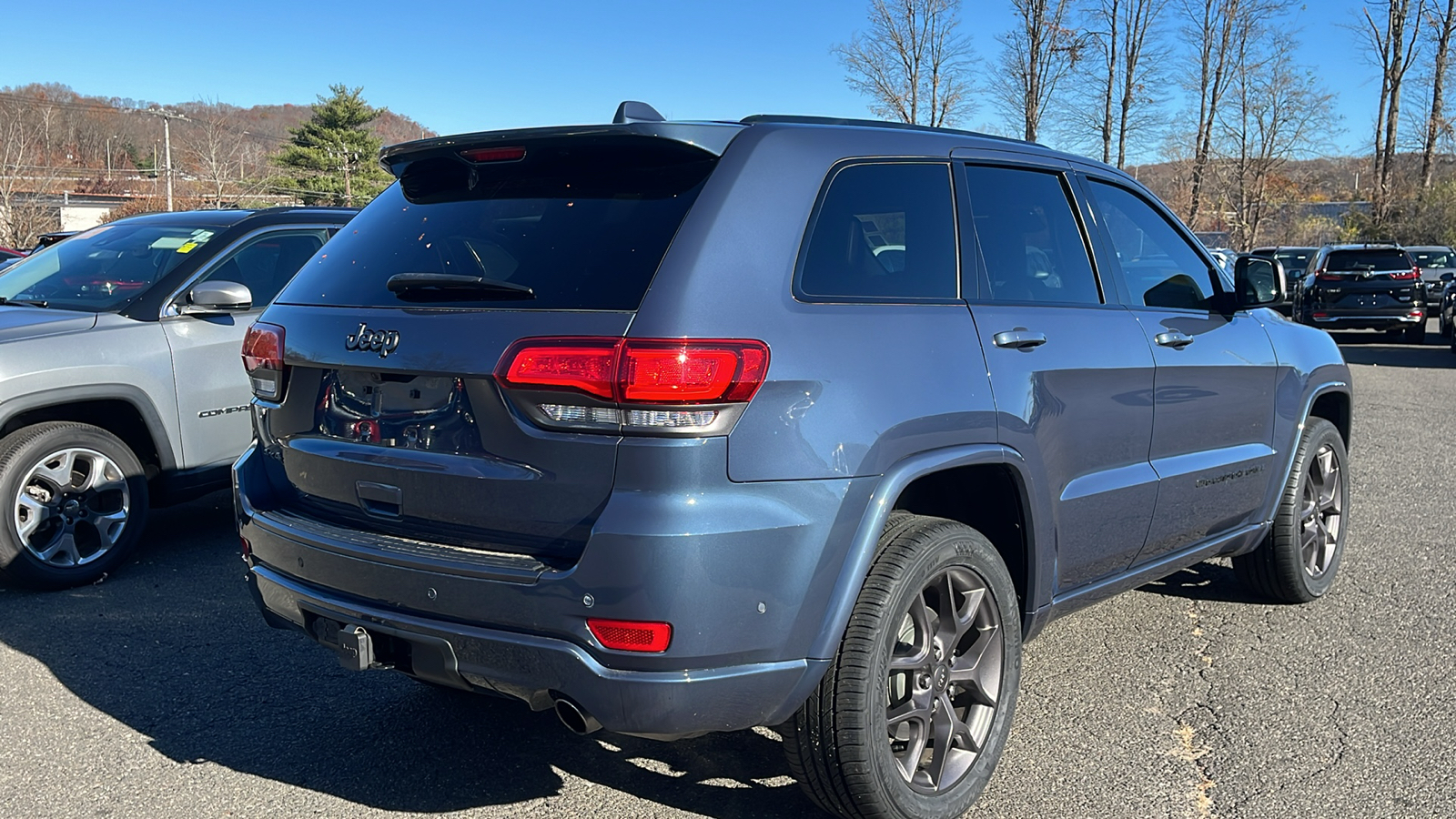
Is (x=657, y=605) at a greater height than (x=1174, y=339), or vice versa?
(x=1174, y=339)

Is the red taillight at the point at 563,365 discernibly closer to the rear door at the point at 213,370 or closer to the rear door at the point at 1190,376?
the rear door at the point at 1190,376

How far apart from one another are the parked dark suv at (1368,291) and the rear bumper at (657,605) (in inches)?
794

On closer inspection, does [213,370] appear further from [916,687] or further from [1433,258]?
[1433,258]

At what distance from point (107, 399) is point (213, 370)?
1.73 feet

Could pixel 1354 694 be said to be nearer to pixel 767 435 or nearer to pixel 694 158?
pixel 767 435

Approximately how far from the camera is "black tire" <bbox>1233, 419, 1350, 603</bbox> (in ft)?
15.9

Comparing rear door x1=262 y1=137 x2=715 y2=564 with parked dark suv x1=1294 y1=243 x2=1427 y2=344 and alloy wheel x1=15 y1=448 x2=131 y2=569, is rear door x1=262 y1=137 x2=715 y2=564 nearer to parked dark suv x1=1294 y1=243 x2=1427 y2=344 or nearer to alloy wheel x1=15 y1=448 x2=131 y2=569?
alloy wheel x1=15 y1=448 x2=131 y2=569

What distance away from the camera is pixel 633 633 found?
2459 mm

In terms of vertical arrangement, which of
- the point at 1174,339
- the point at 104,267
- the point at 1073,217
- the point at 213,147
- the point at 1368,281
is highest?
the point at 213,147

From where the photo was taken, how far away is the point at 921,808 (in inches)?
115

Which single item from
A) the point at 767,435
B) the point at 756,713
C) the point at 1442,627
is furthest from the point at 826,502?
the point at 1442,627

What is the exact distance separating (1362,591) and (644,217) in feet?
14.2

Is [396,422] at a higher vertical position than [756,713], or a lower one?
higher

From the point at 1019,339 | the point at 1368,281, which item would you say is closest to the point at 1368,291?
the point at 1368,281
